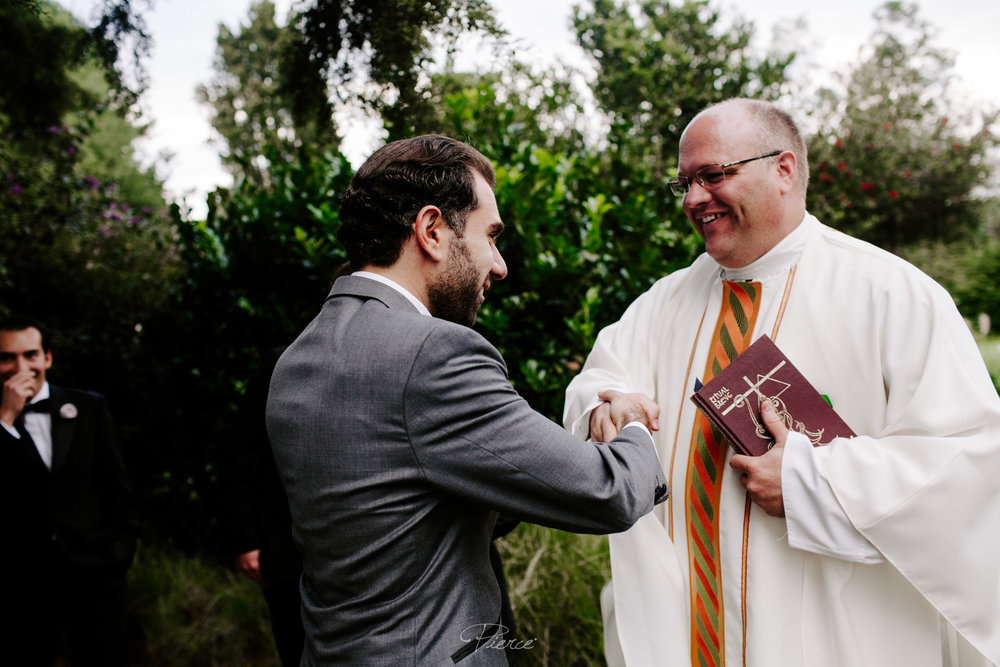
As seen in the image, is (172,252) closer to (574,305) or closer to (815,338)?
(574,305)

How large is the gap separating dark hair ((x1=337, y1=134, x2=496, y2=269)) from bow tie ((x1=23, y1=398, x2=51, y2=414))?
8.67ft

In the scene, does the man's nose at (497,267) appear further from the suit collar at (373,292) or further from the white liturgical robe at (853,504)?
the white liturgical robe at (853,504)

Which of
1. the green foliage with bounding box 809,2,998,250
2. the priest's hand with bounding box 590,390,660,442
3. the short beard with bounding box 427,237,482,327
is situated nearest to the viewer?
the short beard with bounding box 427,237,482,327

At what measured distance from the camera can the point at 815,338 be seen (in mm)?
2047

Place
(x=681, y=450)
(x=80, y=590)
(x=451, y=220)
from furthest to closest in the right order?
(x=80, y=590) < (x=681, y=450) < (x=451, y=220)

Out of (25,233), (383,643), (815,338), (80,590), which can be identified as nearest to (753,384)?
(815,338)

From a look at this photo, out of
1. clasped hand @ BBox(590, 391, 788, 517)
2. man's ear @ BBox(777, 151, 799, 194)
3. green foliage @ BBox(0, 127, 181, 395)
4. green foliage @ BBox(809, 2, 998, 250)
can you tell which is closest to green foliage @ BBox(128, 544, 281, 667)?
green foliage @ BBox(0, 127, 181, 395)

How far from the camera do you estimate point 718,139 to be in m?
2.17

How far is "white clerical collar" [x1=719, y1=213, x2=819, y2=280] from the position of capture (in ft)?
7.25

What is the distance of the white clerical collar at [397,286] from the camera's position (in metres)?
1.62

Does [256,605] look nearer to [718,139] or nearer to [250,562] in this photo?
[250,562]

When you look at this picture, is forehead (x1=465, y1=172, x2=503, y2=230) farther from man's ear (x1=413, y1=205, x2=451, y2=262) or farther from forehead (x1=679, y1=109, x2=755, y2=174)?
forehead (x1=679, y1=109, x2=755, y2=174)

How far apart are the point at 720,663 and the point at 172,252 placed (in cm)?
704

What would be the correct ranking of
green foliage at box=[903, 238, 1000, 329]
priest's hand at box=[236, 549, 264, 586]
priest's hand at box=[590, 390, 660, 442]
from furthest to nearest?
green foliage at box=[903, 238, 1000, 329], priest's hand at box=[236, 549, 264, 586], priest's hand at box=[590, 390, 660, 442]
